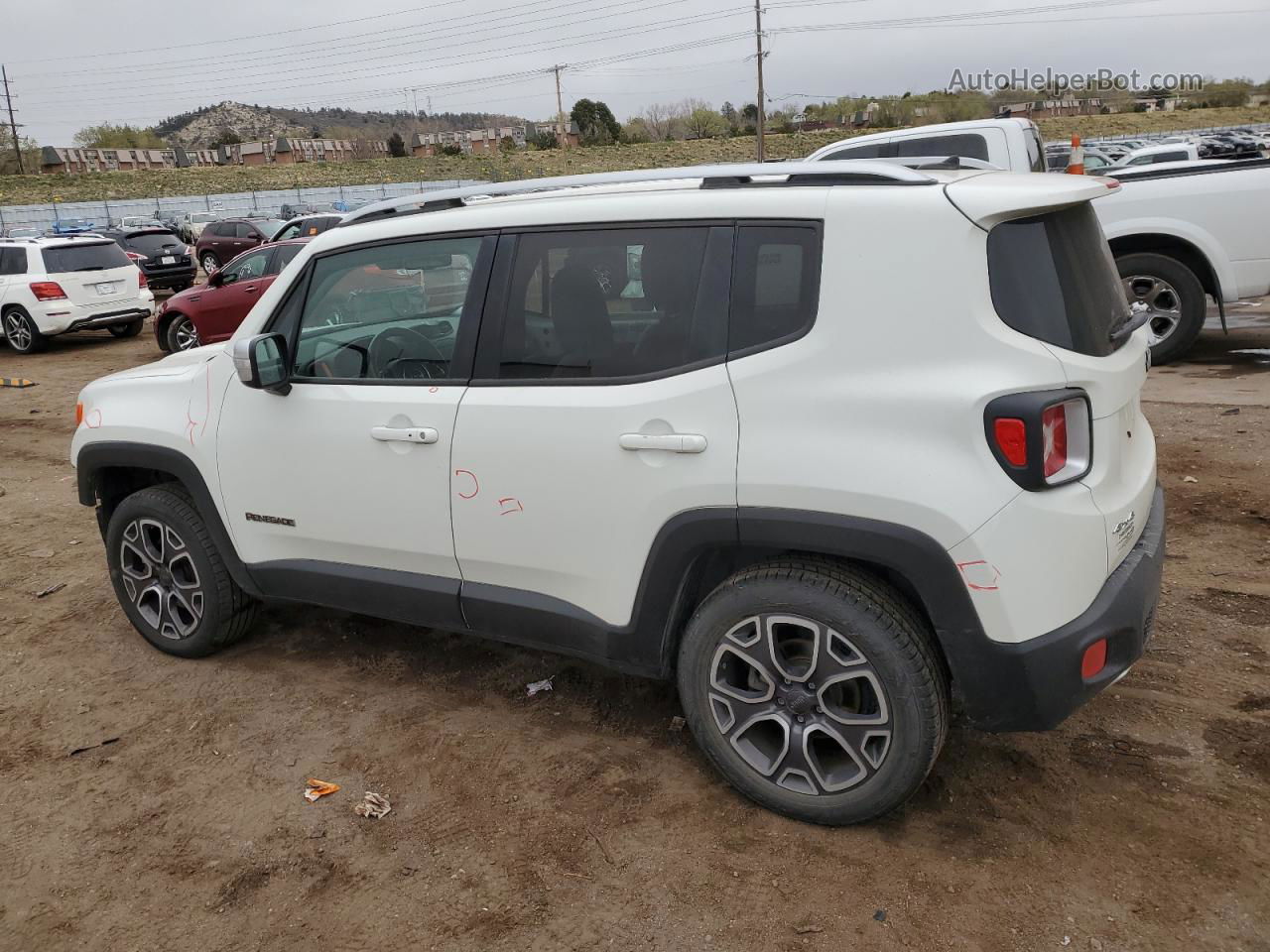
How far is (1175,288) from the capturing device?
8.30 m

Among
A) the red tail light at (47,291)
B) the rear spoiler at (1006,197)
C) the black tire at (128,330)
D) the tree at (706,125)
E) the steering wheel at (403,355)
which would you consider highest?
the tree at (706,125)

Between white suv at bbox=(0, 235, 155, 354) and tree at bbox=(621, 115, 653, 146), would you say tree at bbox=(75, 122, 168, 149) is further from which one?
white suv at bbox=(0, 235, 155, 354)

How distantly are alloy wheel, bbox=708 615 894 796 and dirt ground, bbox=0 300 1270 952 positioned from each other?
0.68 feet

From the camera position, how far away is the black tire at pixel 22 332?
46.3ft

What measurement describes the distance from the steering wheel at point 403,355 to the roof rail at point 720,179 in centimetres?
46

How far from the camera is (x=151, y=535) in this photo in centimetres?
418

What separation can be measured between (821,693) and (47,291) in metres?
14.7

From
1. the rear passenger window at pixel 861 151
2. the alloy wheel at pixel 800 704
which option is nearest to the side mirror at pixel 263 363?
the alloy wheel at pixel 800 704

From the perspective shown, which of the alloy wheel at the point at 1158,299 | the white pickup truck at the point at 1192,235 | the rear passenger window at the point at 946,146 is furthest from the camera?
the rear passenger window at the point at 946,146

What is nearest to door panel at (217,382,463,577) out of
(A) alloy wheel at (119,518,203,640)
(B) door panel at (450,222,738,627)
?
(B) door panel at (450,222,738,627)

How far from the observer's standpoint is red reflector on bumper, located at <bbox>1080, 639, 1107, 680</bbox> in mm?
2523

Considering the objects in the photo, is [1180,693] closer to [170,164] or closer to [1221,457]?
[1221,457]

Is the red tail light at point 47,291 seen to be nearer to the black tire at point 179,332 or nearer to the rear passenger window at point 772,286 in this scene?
the black tire at point 179,332

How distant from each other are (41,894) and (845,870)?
2.34m
